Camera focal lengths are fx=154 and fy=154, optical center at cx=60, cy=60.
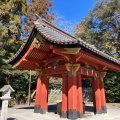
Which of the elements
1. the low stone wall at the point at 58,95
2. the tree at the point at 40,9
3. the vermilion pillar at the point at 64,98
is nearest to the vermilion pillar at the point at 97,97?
the vermilion pillar at the point at 64,98

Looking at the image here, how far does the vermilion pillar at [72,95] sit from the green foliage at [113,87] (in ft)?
33.4

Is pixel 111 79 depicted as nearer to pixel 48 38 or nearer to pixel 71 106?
pixel 71 106

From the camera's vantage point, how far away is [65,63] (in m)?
7.34

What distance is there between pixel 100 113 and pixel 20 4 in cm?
1205

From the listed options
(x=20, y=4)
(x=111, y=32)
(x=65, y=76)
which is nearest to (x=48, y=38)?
(x=65, y=76)

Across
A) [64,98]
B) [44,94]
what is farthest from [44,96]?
[64,98]

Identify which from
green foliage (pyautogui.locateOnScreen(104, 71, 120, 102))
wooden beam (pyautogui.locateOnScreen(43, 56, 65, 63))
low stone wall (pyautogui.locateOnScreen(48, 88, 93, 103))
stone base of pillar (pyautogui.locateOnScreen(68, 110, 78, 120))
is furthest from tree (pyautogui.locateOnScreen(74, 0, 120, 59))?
stone base of pillar (pyautogui.locateOnScreen(68, 110, 78, 120))

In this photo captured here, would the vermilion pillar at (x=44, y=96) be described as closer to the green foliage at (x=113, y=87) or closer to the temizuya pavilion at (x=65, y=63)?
the temizuya pavilion at (x=65, y=63)

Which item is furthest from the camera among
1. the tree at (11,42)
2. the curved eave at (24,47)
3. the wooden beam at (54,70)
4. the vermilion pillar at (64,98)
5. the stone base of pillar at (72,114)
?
the tree at (11,42)

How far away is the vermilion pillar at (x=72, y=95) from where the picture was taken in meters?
6.77

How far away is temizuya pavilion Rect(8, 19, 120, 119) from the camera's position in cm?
643

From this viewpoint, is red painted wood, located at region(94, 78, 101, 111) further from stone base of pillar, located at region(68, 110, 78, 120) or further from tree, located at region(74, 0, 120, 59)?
tree, located at region(74, 0, 120, 59)

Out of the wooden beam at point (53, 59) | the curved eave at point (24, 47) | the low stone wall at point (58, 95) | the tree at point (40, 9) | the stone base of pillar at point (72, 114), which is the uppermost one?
the tree at point (40, 9)

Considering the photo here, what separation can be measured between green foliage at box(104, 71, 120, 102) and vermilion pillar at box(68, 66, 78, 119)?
10.2 meters
